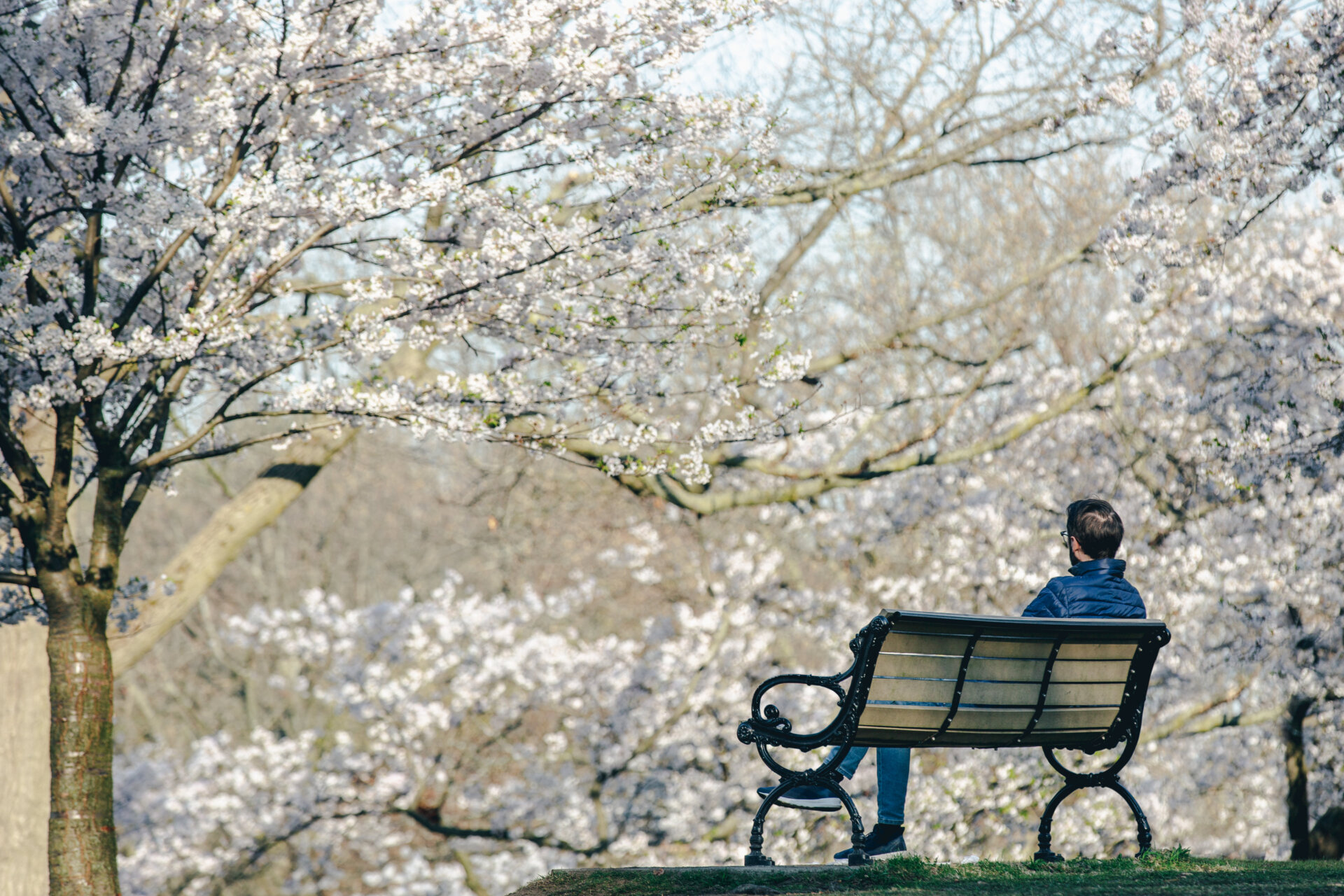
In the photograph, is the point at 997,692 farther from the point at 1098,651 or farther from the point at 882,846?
the point at 882,846

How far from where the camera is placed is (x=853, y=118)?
31.4ft

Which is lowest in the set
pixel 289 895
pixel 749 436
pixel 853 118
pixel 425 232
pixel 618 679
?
pixel 289 895

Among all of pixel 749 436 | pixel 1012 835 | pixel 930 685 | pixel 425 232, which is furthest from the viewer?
pixel 1012 835

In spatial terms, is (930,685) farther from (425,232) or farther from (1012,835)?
(1012,835)

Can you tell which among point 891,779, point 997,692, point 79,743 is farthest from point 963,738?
point 79,743

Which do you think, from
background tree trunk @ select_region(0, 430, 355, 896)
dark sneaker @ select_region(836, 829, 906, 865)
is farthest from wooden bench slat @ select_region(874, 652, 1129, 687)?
background tree trunk @ select_region(0, 430, 355, 896)

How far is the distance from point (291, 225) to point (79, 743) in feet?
8.54

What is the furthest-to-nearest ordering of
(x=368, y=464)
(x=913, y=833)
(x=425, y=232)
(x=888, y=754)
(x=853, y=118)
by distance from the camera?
(x=368, y=464) < (x=913, y=833) < (x=853, y=118) < (x=425, y=232) < (x=888, y=754)

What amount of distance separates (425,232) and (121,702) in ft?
55.9

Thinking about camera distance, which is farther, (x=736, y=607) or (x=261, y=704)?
(x=261, y=704)

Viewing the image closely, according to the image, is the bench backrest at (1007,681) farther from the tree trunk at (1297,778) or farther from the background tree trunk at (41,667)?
the tree trunk at (1297,778)

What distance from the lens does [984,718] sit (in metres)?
4.18

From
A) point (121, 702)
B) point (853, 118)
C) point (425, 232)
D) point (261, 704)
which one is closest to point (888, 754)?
point (425, 232)

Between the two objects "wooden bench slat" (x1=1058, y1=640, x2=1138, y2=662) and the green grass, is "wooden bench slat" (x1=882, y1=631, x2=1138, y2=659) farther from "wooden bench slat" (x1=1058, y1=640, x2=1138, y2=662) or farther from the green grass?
the green grass
